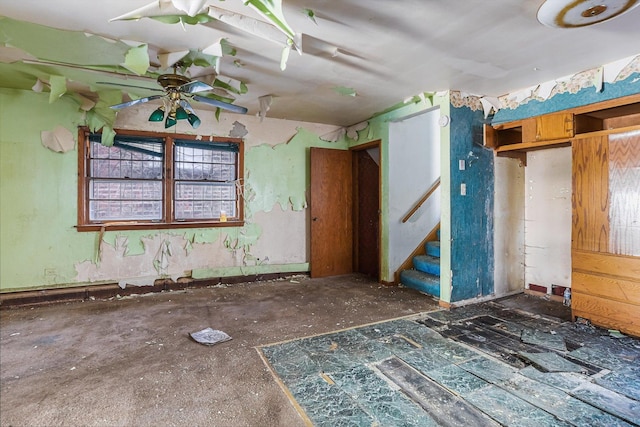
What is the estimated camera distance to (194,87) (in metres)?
2.73

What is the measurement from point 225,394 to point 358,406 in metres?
0.84

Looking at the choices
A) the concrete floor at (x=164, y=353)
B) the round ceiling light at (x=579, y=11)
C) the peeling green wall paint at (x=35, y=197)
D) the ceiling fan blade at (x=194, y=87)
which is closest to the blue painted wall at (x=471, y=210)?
the concrete floor at (x=164, y=353)

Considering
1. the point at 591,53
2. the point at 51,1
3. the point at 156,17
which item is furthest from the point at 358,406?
the point at 591,53

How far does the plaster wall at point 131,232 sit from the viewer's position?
12.6 ft

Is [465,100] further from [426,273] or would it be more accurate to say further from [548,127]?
[426,273]

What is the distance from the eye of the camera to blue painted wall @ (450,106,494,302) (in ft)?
12.4

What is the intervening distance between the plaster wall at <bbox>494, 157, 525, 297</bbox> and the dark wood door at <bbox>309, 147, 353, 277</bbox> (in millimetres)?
2274

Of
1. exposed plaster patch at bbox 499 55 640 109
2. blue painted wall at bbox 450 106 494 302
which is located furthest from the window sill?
exposed plaster patch at bbox 499 55 640 109

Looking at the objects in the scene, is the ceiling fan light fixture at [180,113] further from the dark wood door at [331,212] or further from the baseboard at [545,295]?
the baseboard at [545,295]

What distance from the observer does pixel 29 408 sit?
6.36 feet

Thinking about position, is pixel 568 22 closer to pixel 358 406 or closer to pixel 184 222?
pixel 358 406

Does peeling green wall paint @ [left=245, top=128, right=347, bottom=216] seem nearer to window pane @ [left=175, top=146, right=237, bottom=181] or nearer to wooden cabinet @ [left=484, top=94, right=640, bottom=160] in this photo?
window pane @ [left=175, top=146, right=237, bottom=181]

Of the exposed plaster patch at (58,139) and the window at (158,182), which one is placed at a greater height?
the exposed plaster patch at (58,139)

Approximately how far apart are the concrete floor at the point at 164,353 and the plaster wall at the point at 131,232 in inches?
18.0
